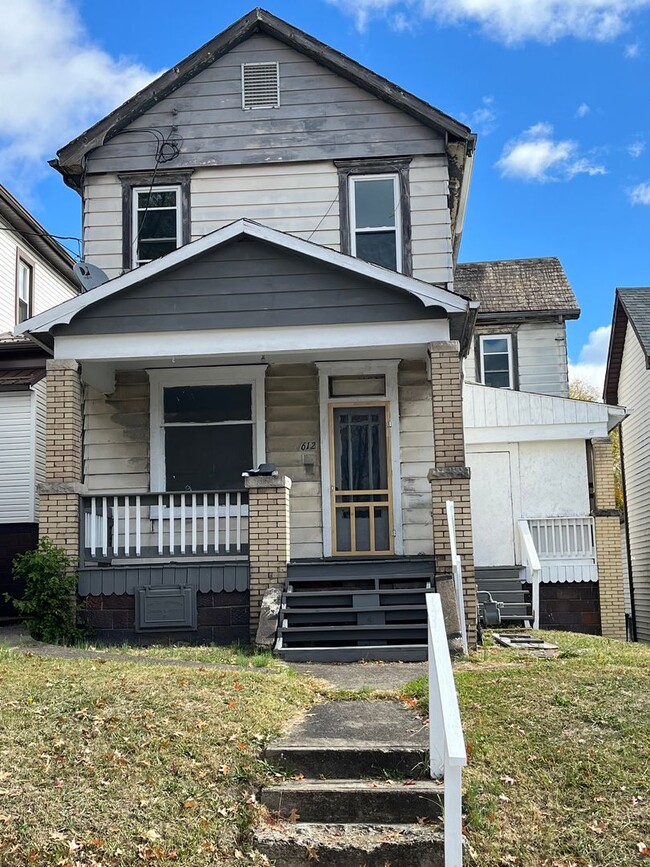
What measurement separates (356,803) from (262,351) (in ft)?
24.2

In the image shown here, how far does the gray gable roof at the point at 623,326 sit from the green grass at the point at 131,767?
15.6 meters

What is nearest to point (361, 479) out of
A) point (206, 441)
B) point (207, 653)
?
point (206, 441)

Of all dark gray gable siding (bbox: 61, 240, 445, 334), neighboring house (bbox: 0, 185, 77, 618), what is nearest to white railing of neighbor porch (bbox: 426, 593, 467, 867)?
dark gray gable siding (bbox: 61, 240, 445, 334)

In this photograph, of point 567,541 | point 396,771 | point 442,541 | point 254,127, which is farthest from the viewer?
point 567,541

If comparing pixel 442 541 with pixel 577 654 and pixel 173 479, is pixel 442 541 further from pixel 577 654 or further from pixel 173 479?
pixel 173 479

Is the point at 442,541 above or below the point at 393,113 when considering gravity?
below

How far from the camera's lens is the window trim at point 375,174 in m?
14.7

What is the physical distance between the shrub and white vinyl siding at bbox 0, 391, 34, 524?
5.81m

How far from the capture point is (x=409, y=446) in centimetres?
1417

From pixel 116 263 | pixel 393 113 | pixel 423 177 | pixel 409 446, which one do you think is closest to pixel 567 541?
pixel 409 446

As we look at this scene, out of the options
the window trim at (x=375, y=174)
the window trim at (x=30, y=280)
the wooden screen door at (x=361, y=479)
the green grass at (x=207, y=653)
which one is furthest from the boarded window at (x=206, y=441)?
the window trim at (x=30, y=280)

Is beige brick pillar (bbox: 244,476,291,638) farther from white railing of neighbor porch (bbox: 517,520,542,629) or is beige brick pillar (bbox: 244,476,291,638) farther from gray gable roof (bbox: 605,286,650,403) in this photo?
gray gable roof (bbox: 605,286,650,403)

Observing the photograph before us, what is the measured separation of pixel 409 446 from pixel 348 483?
3.46 feet

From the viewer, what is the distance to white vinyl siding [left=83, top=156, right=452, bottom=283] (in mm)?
14703
